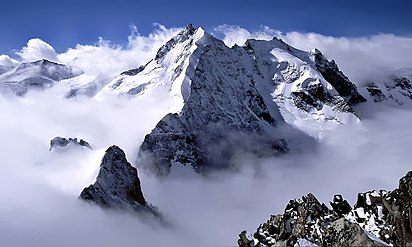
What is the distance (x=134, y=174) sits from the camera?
118312 mm

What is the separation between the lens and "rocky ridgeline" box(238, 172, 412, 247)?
29.7 meters

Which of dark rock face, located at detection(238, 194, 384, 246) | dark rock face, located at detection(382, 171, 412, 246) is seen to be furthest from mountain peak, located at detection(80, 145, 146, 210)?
dark rock face, located at detection(382, 171, 412, 246)

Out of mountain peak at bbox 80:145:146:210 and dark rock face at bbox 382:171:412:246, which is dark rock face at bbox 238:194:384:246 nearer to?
dark rock face at bbox 382:171:412:246

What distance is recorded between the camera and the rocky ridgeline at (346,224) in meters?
29.7

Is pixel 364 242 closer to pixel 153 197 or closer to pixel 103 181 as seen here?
pixel 103 181

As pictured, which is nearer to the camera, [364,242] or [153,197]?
[364,242]

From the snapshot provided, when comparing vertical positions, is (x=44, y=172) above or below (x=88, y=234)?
above

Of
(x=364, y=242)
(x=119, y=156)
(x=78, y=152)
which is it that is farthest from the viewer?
(x=78, y=152)

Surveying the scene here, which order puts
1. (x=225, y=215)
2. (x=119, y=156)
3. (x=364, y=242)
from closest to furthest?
(x=364, y=242)
(x=119, y=156)
(x=225, y=215)

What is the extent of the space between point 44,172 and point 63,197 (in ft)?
115

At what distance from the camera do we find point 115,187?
108 m

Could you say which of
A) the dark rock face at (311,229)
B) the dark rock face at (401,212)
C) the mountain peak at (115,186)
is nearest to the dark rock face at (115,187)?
the mountain peak at (115,186)

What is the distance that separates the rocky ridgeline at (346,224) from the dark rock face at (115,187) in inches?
2580

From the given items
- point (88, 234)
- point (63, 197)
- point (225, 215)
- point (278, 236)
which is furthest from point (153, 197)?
point (278, 236)
